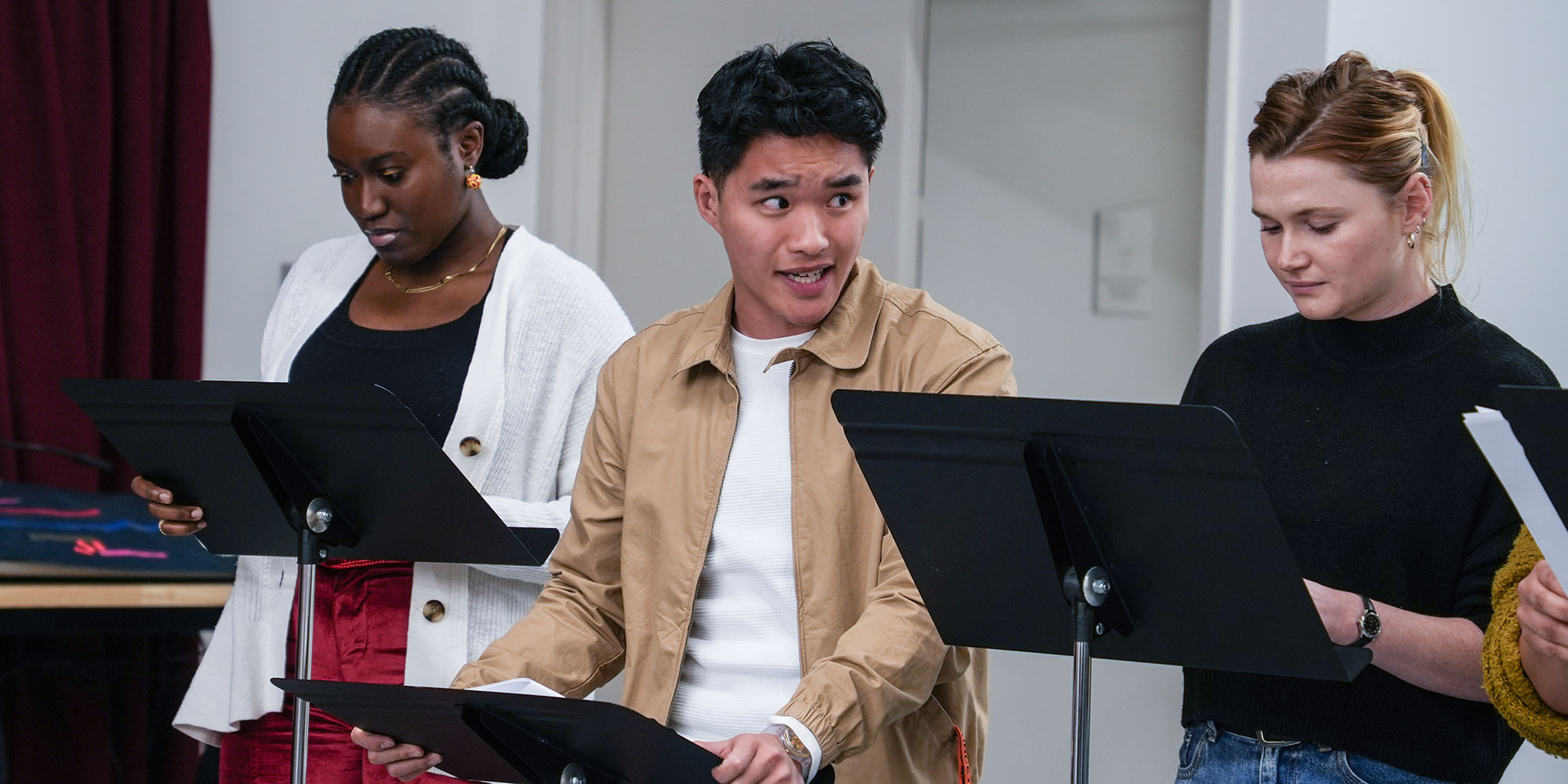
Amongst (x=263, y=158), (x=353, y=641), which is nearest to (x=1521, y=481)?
(x=353, y=641)

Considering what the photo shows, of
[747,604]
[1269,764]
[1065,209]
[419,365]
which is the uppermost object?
[1065,209]

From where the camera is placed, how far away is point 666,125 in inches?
154

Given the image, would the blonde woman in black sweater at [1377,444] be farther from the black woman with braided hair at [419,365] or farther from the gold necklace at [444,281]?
the gold necklace at [444,281]

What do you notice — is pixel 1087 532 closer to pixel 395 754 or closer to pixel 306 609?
pixel 395 754

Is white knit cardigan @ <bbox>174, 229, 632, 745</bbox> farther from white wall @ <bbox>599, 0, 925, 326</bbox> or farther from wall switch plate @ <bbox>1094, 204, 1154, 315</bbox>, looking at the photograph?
white wall @ <bbox>599, 0, 925, 326</bbox>

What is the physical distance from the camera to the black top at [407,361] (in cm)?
223

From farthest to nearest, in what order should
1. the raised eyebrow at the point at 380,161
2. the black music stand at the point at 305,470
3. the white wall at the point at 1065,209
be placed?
the white wall at the point at 1065,209 < the raised eyebrow at the point at 380,161 < the black music stand at the point at 305,470

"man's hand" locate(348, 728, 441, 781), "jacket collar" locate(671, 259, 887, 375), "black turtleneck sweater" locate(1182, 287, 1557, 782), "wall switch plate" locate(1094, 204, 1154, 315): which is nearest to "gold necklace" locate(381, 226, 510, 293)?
"jacket collar" locate(671, 259, 887, 375)

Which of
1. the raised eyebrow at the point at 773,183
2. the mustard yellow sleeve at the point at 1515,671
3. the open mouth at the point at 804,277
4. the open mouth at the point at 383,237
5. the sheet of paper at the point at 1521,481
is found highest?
the raised eyebrow at the point at 773,183

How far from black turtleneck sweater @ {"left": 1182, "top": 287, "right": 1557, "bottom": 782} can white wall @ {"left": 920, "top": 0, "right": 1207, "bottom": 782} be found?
1514 millimetres

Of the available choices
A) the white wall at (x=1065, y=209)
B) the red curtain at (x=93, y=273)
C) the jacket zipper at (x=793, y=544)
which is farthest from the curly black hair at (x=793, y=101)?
the red curtain at (x=93, y=273)

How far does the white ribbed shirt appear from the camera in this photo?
5.66ft

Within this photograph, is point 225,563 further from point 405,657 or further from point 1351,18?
point 1351,18

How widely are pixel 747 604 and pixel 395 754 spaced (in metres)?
0.42
